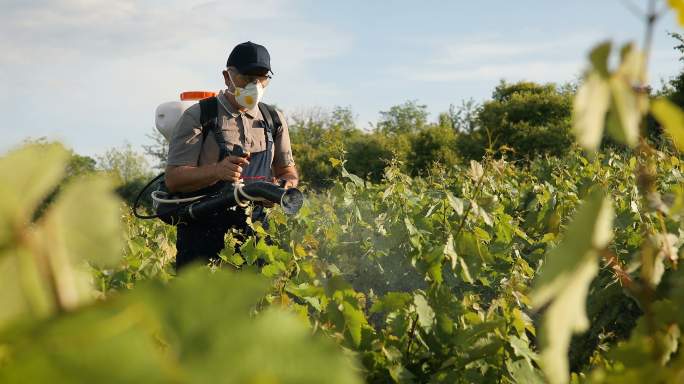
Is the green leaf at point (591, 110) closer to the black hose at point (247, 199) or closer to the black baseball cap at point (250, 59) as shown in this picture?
the black hose at point (247, 199)

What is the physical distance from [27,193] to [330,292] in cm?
127

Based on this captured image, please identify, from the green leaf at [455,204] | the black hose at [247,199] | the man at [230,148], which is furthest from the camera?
the man at [230,148]

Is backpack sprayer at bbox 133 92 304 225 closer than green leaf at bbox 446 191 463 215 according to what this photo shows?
No

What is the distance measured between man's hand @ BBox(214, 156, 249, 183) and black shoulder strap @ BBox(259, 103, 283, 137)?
582mm

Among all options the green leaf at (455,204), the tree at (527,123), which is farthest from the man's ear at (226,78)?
the tree at (527,123)

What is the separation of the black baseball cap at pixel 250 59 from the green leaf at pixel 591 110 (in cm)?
447

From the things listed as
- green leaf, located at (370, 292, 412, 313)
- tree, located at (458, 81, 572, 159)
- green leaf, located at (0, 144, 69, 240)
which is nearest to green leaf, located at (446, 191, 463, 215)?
green leaf, located at (370, 292, 412, 313)

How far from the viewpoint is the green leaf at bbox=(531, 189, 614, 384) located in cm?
52

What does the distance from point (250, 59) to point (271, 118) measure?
39 centimetres

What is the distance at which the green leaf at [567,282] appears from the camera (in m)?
0.52

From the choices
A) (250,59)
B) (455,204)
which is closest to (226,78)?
(250,59)

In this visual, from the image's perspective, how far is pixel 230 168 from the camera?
14.7 ft

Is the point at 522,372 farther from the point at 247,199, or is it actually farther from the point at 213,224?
the point at 213,224

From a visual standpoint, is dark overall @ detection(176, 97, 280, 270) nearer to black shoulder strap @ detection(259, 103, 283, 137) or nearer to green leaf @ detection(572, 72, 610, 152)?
black shoulder strap @ detection(259, 103, 283, 137)
